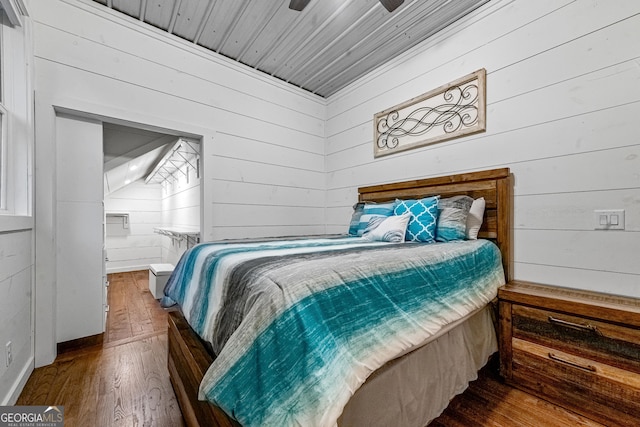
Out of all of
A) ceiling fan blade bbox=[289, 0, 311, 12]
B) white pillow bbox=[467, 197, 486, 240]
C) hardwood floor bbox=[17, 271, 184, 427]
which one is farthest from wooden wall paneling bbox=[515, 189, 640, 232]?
hardwood floor bbox=[17, 271, 184, 427]

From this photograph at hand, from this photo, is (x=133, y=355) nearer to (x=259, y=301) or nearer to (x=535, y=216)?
(x=259, y=301)

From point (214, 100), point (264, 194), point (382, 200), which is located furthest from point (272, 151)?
point (382, 200)

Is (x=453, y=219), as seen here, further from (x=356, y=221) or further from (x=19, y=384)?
(x=19, y=384)

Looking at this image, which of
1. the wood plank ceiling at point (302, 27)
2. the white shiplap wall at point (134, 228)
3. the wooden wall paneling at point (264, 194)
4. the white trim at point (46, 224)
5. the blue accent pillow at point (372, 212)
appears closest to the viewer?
the white trim at point (46, 224)

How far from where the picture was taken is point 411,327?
1.08 metres

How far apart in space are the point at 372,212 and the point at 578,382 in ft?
5.27

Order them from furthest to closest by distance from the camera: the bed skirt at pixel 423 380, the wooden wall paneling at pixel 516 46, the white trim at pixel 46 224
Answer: the white trim at pixel 46 224
the wooden wall paneling at pixel 516 46
the bed skirt at pixel 423 380

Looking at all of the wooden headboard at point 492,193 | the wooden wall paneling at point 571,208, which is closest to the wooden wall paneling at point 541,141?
the wooden headboard at point 492,193

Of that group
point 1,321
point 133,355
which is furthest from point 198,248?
point 133,355

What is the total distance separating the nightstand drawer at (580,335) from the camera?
125cm

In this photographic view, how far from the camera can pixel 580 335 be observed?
1.38 meters

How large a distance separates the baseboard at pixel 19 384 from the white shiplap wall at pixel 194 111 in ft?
0.32

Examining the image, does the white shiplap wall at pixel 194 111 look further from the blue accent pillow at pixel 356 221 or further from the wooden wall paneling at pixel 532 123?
the wooden wall paneling at pixel 532 123

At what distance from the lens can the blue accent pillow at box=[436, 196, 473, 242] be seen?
74.5 inches
